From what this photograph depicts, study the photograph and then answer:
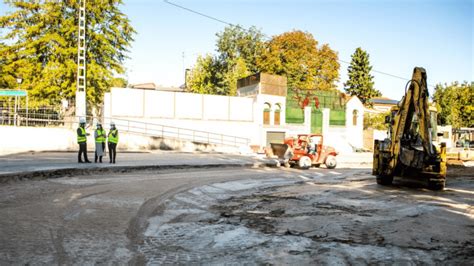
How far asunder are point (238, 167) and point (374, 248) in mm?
14513

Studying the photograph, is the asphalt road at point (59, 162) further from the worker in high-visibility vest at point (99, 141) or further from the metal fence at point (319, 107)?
the metal fence at point (319, 107)

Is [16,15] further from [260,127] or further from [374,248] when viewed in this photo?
[374,248]

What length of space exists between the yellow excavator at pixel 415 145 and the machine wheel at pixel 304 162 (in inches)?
280

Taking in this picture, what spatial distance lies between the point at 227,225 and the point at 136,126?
2511cm

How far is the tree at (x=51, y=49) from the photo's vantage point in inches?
1143

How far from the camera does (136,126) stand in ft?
99.7

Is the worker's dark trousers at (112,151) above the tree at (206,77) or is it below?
below

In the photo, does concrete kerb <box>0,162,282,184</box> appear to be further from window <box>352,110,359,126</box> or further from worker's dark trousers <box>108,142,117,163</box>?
window <box>352,110,359,126</box>

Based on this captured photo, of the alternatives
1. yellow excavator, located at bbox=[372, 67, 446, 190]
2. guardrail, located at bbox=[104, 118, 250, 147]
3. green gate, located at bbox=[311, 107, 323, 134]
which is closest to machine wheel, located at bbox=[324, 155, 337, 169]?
yellow excavator, located at bbox=[372, 67, 446, 190]

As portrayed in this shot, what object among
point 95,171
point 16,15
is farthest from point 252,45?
point 95,171

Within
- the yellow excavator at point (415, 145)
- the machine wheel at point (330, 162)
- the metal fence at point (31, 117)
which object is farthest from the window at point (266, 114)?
the yellow excavator at point (415, 145)

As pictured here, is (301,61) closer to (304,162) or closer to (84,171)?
(304,162)

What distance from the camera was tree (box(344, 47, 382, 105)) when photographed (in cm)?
5650

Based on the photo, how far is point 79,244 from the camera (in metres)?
5.33
